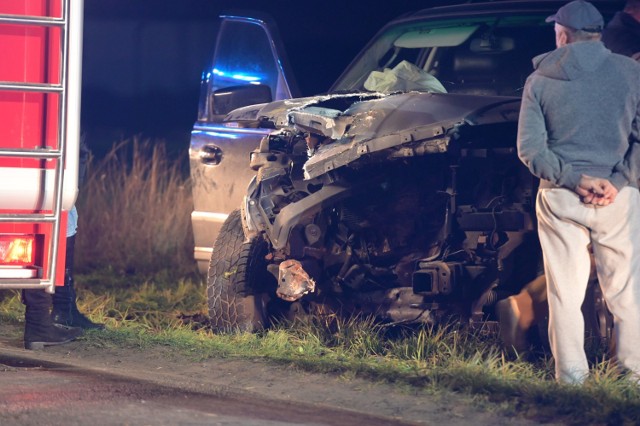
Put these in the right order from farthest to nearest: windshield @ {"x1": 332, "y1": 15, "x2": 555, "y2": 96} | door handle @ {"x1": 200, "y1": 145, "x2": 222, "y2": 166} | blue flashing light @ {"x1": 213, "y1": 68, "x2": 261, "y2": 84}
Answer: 1. door handle @ {"x1": 200, "y1": 145, "x2": 222, "y2": 166}
2. blue flashing light @ {"x1": 213, "y1": 68, "x2": 261, "y2": 84}
3. windshield @ {"x1": 332, "y1": 15, "x2": 555, "y2": 96}

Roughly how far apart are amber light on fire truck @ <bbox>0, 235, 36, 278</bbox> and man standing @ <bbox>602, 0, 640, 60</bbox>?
310 centimetres

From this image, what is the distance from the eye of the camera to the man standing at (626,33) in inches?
269

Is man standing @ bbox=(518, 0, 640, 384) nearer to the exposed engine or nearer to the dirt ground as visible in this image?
the exposed engine

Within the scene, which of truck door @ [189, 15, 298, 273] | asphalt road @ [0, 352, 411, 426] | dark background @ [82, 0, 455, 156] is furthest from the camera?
dark background @ [82, 0, 455, 156]

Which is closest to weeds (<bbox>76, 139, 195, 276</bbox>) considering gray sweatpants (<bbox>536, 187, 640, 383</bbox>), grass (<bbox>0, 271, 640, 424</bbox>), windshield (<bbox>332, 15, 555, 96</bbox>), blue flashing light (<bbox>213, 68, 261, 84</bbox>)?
grass (<bbox>0, 271, 640, 424</bbox>)

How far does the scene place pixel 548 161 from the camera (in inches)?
242

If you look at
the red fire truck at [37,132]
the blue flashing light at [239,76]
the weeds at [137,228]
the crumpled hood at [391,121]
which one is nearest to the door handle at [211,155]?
the blue flashing light at [239,76]

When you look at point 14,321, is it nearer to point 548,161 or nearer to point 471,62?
point 471,62

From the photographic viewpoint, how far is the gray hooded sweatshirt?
244 inches

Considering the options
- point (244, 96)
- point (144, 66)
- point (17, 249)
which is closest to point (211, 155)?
point (244, 96)

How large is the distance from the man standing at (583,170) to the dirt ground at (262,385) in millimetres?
746

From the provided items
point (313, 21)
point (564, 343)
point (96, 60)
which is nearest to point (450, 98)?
point (564, 343)

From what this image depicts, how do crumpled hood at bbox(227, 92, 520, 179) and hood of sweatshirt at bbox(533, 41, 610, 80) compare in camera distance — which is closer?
hood of sweatshirt at bbox(533, 41, 610, 80)

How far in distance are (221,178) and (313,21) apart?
8.53 m
